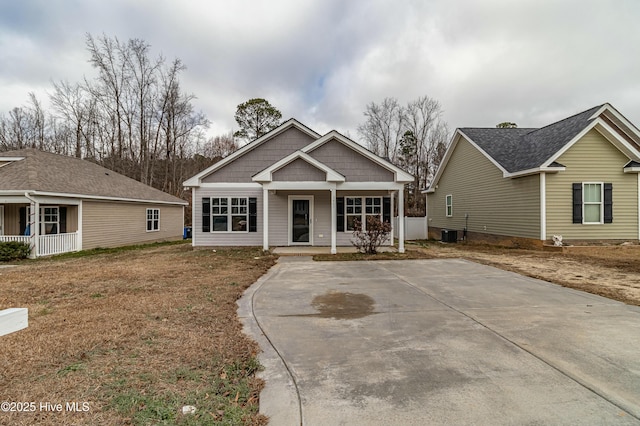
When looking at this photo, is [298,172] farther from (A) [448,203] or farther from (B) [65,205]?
(A) [448,203]

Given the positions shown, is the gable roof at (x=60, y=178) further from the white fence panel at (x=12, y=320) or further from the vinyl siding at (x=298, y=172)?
the white fence panel at (x=12, y=320)

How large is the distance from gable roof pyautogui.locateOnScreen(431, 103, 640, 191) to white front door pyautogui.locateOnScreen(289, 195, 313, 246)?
31.6ft

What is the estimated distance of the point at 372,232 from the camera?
1241cm

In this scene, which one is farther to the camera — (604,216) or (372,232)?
(604,216)

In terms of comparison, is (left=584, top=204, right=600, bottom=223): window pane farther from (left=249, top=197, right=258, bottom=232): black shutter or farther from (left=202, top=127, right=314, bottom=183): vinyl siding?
(left=249, top=197, right=258, bottom=232): black shutter

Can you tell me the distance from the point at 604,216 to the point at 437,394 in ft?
51.8

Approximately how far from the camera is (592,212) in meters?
14.0

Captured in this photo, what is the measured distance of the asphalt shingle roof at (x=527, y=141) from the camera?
1416cm

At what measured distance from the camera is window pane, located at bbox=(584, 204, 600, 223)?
1394 cm

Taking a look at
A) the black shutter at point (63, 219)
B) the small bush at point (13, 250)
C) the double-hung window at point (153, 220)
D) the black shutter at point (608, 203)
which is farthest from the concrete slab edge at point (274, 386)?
the double-hung window at point (153, 220)

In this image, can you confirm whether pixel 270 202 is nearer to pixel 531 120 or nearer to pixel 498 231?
pixel 498 231

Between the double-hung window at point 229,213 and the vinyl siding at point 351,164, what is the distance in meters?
3.98

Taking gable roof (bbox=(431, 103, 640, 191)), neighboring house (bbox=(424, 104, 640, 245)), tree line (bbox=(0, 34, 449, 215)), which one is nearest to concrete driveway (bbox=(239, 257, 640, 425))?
neighboring house (bbox=(424, 104, 640, 245))

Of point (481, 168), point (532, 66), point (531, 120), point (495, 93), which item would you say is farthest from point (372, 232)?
point (531, 120)
